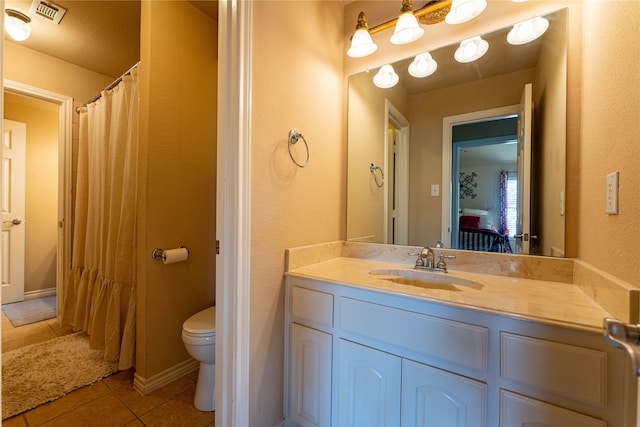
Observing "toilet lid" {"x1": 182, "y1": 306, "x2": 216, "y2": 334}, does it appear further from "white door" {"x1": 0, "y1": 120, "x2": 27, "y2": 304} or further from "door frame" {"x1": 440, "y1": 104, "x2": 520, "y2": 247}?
"white door" {"x1": 0, "y1": 120, "x2": 27, "y2": 304}

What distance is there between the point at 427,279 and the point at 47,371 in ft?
7.97

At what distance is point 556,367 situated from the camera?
798 millimetres

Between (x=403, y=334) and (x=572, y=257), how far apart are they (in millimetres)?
825

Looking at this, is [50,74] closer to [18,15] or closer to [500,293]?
[18,15]

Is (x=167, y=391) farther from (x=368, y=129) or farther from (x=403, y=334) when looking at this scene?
(x=368, y=129)

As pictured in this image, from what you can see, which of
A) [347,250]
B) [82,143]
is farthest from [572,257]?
[82,143]

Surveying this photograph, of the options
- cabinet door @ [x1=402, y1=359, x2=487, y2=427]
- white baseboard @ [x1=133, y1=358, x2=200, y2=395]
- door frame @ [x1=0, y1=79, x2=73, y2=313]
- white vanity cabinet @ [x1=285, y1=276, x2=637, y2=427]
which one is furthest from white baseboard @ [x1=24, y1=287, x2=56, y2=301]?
cabinet door @ [x1=402, y1=359, x2=487, y2=427]

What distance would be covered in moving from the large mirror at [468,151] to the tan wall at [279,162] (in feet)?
0.99

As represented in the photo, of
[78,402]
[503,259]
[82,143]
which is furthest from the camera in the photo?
[82,143]

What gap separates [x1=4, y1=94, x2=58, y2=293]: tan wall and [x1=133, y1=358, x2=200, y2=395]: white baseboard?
2596mm

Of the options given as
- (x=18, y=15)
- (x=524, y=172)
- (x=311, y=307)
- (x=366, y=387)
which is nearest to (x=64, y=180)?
(x=18, y=15)

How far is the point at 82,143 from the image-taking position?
2.25 m

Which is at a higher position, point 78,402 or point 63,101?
point 63,101

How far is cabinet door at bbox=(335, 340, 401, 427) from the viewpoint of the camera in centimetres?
107
